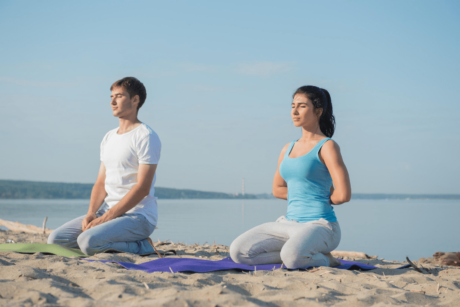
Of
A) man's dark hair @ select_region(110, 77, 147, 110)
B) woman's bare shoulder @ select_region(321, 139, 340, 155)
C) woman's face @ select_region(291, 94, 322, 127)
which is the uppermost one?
man's dark hair @ select_region(110, 77, 147, 110)

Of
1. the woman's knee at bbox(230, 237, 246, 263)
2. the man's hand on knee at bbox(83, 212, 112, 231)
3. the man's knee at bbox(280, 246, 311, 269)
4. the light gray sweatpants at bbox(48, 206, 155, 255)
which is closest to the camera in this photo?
the man's knee at bbox(280, 246, 311, 269)

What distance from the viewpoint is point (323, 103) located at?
3955 mm

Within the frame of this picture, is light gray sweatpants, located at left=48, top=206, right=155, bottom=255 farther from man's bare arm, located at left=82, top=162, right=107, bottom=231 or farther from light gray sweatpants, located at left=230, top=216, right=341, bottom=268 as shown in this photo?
light gray sweatpants, located at left=230, top=216, right=341, bottom=268

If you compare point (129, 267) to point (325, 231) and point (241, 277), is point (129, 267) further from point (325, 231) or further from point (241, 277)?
point (325, 231)

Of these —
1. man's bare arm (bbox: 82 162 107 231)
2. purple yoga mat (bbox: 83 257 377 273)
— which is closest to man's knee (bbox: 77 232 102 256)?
man's bare arm (bbox: 82 162 107 231)

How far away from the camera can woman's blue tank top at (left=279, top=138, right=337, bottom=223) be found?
12.3 feet

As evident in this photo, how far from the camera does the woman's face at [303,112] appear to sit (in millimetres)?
3922

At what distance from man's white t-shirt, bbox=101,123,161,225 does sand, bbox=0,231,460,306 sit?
111 cm

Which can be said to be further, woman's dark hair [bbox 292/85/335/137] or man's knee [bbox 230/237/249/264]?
woman's dark hair [bbox 292/85/335/137]

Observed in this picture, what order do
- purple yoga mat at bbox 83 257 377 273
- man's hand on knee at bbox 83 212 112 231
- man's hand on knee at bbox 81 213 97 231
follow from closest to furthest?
purple yoga mat at bbox 83 257 377 273, man's hand on knee at bbox 83 212 112 231, man's hand on knee at bbox 81 213 97 231

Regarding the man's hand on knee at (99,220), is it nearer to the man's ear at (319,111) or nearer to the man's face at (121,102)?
the man's face at (121,102)

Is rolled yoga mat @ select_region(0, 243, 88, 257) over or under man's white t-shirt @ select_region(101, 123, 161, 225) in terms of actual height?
under

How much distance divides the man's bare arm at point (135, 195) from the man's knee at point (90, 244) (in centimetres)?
30

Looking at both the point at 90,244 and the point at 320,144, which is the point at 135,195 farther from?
the point at 320,144
